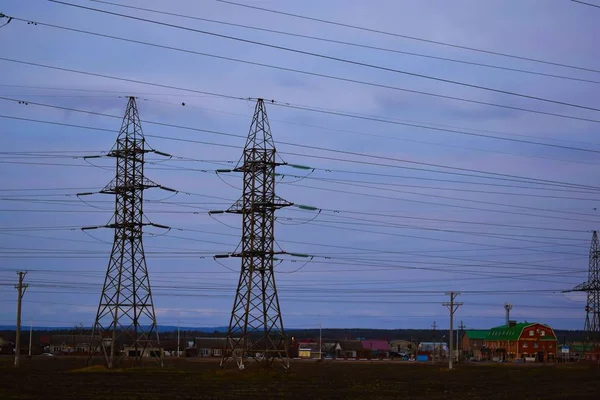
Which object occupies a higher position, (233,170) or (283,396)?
(233,170)

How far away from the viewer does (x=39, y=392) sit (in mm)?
46938

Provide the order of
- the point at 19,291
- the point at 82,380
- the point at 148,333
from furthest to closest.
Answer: the point at 19,291 < the point at 148,333 < the point at 82,380

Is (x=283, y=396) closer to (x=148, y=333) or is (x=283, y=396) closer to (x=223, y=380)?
(x=223, y=380)

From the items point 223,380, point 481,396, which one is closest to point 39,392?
point 223,380

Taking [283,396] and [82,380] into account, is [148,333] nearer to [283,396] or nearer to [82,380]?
[82,380]

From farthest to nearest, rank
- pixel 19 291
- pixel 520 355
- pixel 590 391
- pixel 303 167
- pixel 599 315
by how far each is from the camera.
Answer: pixel 520 355
pixel 599 315
pixel 19 291
pixel 303 167
pixel 590 391

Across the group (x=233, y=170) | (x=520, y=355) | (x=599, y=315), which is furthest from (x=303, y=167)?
(x=520, y=355)

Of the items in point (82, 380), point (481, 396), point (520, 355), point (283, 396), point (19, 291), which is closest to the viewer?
point (283, 396)

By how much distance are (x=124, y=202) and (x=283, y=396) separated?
123 feet

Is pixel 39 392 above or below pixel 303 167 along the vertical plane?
below

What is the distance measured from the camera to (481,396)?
50031 mm

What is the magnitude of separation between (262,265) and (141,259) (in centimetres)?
1169

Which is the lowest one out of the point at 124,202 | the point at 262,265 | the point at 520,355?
the point at 520,355

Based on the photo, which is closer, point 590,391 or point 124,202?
point 590,391
